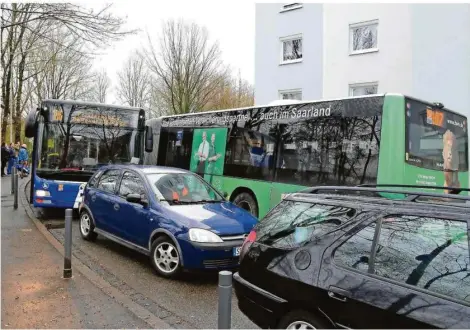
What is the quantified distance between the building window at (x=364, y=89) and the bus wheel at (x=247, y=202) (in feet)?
31.1

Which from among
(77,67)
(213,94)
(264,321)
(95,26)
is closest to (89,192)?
(95,26)

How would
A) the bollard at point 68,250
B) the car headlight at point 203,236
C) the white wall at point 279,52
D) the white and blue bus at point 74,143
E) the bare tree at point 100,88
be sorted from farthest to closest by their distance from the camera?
1. the bare tree at point 100,88
2. the white wall at point 279,52
3. the white and blue bus at point 74,143
4. the bollard at point 68,250
5. the car headlight at point 203,236

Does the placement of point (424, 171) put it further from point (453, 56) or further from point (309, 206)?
point (453, 56)

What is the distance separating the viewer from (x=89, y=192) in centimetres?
813

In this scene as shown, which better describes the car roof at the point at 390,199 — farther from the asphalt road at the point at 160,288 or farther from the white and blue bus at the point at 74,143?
the white and blue bus at the point at 74,143

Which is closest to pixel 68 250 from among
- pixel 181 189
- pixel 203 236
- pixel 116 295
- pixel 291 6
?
pixel 116 295

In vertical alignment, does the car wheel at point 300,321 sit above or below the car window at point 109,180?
below

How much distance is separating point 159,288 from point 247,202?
435 centimetres

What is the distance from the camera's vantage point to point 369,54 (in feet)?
55.8

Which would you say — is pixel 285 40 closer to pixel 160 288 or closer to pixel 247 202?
pixel 247 202

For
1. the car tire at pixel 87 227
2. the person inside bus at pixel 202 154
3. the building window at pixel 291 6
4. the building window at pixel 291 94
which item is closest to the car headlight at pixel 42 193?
the car tire at pixel 87 227

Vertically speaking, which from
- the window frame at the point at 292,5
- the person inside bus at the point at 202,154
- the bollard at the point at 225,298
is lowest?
the bollard at the point at 225,298

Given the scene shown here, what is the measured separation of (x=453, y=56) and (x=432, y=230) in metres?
14.2

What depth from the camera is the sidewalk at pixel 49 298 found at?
14.1 ft
